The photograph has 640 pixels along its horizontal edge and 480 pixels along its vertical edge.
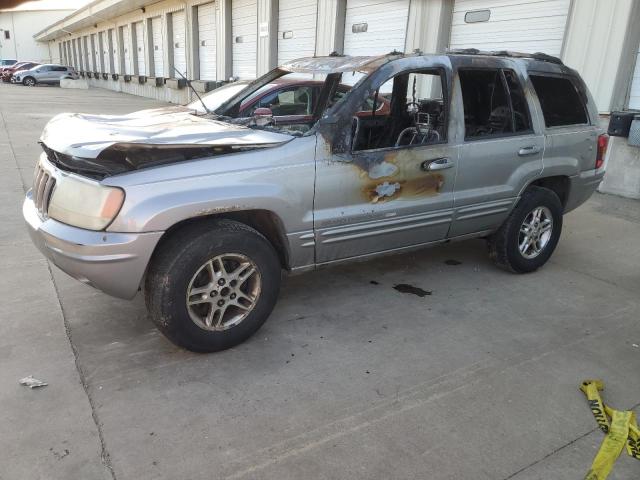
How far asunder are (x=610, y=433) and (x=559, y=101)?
305 centimetres

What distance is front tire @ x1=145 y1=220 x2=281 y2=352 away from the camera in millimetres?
2916

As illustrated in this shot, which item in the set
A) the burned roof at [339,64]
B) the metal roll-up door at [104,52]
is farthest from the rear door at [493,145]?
the metal roll-up door at [104,52]

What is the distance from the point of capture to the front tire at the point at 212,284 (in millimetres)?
2916

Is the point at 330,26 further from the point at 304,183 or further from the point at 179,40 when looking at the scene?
the point at 179,40

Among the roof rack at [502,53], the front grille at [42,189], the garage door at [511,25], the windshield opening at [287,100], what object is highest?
the garage door at [511,25]

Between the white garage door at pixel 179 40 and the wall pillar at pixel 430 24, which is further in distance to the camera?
the white garage door at pixel 179 40

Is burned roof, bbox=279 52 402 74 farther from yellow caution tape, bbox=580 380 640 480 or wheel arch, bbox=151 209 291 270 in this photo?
yellow caution tape, bbox=580 380 640 480

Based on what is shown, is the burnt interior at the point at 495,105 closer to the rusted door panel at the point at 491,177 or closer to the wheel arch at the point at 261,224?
the rusted door panel at the point at 491,177

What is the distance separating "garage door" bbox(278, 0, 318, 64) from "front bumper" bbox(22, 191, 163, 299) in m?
11.9

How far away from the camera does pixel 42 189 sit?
322cm

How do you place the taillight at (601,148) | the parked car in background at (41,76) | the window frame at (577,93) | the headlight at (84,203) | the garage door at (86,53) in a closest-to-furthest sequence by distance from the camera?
the headlight at (84,203) < the window frame at (577,93) < the taillight at (601,148) < the parked car in background at (41,76) < the garage door at (86,53)

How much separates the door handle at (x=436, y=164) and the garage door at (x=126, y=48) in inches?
1306

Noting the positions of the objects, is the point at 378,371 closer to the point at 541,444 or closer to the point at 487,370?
the point at 487,370

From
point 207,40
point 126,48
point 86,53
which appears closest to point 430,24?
point 207,40
